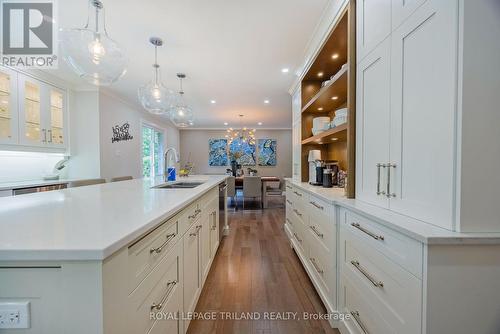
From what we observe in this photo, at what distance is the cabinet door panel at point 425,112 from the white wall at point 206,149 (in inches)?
312

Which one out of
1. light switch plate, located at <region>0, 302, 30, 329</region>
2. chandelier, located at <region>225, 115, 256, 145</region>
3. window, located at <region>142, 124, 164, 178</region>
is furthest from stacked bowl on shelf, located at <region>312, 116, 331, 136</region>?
window, located at <region>142, 124, 164, 178</region>

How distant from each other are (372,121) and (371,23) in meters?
0.63

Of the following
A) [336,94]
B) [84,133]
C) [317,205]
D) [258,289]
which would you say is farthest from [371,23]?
[84,133]

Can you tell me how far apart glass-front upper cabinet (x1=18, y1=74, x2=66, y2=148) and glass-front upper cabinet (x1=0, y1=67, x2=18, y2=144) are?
0.07m

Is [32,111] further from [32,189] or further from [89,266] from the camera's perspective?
[89,266]

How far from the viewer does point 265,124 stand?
8.21m

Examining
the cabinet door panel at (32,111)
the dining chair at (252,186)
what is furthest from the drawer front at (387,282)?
the cabinet door panel at (32,111)

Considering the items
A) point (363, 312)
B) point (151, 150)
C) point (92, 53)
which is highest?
point (92, 53)

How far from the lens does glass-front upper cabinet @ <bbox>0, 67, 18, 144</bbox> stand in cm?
287

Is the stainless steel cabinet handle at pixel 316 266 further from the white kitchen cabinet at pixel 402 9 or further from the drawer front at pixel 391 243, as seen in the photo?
the white kitchen cabinet at pixel 402 9

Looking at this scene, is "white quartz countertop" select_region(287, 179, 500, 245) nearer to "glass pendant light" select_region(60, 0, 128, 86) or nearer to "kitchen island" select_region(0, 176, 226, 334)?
"kitchen island" select_region(0, 176, 226, 334)

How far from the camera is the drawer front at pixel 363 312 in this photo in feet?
3.39

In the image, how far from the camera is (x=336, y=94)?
2273 millimetres

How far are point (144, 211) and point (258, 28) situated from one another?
2.18 m
